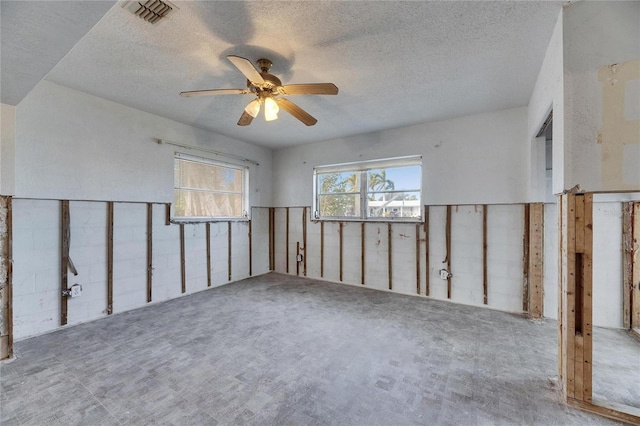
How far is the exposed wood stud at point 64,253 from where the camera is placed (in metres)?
3.16

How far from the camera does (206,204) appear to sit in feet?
16.2

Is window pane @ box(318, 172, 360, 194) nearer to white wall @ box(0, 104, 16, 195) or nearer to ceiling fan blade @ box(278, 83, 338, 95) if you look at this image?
ceiling fan blade @ box(278, 83, 338, 95)

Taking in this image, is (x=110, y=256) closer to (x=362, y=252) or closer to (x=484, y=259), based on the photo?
(x=362, y=252)

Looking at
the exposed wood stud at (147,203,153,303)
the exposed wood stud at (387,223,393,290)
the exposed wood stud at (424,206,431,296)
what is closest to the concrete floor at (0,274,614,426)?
the exposed wood stud at (147,203,153,303)

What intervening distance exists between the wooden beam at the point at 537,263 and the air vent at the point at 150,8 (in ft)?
14.5

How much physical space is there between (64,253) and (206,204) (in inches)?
82.3

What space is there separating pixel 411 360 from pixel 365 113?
3218 millimetres

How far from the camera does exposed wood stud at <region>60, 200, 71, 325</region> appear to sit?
3160 millimetres

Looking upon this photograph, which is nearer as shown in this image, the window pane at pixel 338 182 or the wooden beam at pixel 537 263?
the wooden beam at pixel 537 263

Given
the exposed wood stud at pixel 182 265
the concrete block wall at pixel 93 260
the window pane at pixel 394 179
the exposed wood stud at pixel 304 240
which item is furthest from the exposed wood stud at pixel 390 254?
the exposed wood stud at pixel 182 265

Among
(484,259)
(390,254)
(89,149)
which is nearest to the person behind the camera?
(89,149)

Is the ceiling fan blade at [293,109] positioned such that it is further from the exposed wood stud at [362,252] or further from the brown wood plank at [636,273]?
the brown wood plank at [636,273]

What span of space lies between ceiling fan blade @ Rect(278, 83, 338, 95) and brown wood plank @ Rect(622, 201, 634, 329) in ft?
12.1

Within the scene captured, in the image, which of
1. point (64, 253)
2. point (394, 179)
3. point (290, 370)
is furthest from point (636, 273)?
→ point (64, 253)
